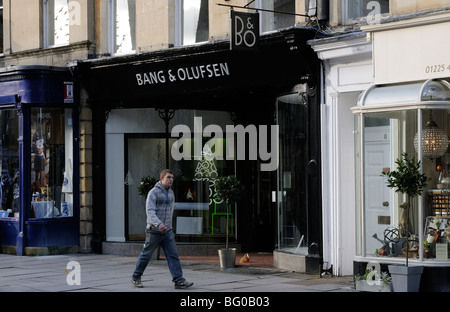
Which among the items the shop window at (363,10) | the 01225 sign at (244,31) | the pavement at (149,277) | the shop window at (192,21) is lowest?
the pavement at (149,277)

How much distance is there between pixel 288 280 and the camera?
13.4 meters

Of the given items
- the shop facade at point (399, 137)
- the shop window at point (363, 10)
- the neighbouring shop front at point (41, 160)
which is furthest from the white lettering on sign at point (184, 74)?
the shop facade at point (399, 137)

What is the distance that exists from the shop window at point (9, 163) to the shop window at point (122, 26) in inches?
116

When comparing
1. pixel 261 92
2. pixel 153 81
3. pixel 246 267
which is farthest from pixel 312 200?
pixel 153 81

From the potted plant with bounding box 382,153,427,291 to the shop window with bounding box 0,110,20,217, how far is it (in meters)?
9.97

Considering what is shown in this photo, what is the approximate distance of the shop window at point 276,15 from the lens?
49.0 feet

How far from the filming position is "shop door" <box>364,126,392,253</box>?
12664 mm

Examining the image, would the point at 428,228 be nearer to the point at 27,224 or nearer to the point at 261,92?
the point at 261,92

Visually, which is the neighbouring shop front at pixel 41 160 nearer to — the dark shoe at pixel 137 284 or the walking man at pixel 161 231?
the dark shoe at pixel 137 284

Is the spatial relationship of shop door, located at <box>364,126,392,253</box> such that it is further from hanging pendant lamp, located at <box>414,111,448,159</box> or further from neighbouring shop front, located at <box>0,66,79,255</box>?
neighbouring shop front, located at <box>0,66,79,255</box>

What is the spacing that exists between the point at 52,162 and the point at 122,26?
3.54 metres

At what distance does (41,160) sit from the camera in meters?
18.5

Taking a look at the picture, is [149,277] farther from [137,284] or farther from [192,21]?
[192,21]

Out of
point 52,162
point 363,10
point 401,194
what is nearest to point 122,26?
point 52,162
